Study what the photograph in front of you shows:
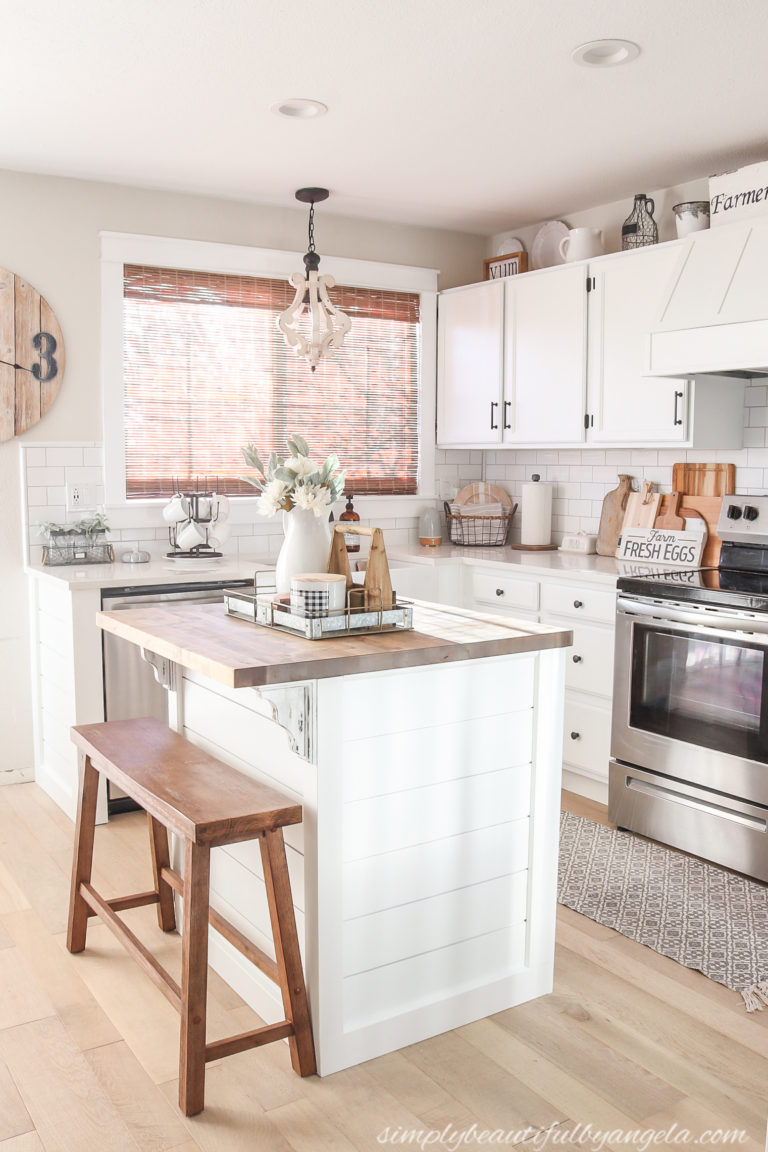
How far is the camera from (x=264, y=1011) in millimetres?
2447

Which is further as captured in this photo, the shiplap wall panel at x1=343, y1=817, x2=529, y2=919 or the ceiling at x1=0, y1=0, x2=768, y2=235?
the ceiling at x1=0, y1=0, x2=768, y2=235

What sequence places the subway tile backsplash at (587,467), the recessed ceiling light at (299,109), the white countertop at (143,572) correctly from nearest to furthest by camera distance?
the recessed ceiling light at (299,109)
the white countertop at (143,572)
the subway tile backsplash at (587,467)

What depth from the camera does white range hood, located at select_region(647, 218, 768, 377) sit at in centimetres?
341

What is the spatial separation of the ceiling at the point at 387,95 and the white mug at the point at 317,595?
4.94 ft

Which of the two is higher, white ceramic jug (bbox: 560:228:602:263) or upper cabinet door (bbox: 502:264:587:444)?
white ceramic jug (bbox: 560:228:602:263)

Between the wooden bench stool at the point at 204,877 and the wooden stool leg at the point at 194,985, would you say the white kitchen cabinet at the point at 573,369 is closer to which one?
the wooden bench stool at the point at 204,877

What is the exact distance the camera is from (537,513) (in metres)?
4.86

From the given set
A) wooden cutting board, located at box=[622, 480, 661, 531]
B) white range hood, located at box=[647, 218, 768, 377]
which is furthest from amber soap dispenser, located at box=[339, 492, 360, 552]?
white range hood, located at box=[647, 218, 768, 377]

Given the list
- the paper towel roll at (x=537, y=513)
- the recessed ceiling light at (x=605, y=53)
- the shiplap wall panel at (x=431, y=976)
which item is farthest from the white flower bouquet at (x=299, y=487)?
the paper towel roll at (x=537, y=513)

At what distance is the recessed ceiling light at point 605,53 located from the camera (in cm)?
283

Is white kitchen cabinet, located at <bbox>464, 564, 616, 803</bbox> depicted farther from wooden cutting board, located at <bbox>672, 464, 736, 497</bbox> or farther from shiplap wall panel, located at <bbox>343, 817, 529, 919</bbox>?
shiplap wall panel, located at <bbox>343, 817, 529, 919</bbox>

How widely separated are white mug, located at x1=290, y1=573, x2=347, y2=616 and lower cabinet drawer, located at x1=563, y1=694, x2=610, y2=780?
6.15 ft

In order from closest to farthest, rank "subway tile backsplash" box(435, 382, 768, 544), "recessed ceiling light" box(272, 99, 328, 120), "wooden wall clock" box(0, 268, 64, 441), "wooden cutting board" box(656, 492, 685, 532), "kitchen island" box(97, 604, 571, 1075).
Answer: "kitchen island" box(97, 604, 571, 1075)
"recessed ceiling light" box(272, 99, 328, 120)
"subway tile backsplash" box(435, 382, 768, 544)
"wooden wall clock" box(0, 268, 64, 441)
"wooden cutting board" box(656, 492, 685, 532)

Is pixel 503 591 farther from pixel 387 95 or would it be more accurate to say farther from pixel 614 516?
pixel 387 95
